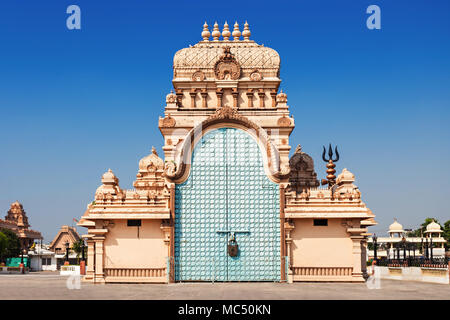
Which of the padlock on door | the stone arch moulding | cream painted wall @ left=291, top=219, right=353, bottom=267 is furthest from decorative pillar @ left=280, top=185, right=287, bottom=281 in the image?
the padlock on door

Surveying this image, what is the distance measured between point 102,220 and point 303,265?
40.4ft

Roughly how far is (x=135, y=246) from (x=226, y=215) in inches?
227

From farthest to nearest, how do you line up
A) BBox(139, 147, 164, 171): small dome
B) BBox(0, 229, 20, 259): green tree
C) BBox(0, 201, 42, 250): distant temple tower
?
BBox(0, 201, 42, 250): distant temple tower → BBox(0, 229, 20, 259): green tree → BBox(139, 147, 164, 171): small dome

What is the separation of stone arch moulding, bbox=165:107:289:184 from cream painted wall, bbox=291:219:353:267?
11.4 ft

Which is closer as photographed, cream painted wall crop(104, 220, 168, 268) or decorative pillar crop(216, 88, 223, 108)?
cream painted wall crop(104, 220, 168, 268)

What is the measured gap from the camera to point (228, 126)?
35.5 metres

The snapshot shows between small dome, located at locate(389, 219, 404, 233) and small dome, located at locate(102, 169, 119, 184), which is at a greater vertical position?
small dome, located at locate(102, 169, 119, 184)

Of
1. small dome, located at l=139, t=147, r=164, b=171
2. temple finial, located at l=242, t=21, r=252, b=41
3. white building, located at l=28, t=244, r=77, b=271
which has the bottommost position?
white building, located at l=28, t=244, r=77, b=271

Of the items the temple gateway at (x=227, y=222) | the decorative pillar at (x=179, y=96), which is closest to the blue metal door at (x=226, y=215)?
the temple gateway at (x=227, y=222)

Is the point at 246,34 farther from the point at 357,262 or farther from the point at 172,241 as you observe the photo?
the point at 357,262

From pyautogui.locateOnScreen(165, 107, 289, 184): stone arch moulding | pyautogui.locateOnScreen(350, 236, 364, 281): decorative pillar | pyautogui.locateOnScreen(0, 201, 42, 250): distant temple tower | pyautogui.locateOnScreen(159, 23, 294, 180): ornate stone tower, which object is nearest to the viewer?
pyautogui.locateOnScreen(350, 236, 364, 281): decorative pillar

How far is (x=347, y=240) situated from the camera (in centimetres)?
3422

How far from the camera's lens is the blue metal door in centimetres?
3388

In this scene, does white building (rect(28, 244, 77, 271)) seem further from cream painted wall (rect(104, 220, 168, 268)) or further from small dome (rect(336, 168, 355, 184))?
small dome (rect(336, 168, 355, 184))
